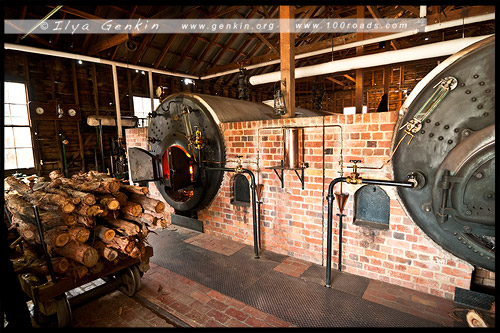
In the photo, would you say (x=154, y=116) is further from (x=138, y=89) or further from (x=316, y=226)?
(x=138, y=89)

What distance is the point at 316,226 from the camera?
350 cm

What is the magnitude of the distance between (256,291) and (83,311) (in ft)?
6.42

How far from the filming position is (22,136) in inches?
297

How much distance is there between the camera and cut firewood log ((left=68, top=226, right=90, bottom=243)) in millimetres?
2520

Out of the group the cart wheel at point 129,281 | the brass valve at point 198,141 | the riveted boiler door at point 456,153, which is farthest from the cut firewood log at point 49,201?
the riveted boiler door at point 456,153

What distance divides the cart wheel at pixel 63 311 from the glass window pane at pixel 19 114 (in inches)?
295

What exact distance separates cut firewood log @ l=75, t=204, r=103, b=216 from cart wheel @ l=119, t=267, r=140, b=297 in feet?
2.90

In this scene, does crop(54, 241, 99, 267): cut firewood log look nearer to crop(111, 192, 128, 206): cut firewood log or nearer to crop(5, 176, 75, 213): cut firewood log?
crop(5, 176, 75, 213): cut firewood log

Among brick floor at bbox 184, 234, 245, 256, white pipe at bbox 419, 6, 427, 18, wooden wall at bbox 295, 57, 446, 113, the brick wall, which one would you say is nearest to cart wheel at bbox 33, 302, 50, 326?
brick floor at bbox 184, 234, 245, 256

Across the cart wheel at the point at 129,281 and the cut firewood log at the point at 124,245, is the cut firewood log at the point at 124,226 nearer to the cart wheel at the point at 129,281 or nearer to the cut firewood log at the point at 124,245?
the cut firewood log at the point at 124,245

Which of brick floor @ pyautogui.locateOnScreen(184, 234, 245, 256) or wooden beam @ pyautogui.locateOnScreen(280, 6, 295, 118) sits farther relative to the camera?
brick floor @ pyautogui.locateOnScreen(184, 234, 245, 256)

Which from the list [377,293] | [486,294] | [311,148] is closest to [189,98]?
[311,148]

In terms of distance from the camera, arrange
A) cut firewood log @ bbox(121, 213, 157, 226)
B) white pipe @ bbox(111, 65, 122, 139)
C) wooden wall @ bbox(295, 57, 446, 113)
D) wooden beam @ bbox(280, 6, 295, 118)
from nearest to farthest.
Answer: cut firewood log @ bbox(121, 213, 157, 226) → wooden beam @ bbox(280, 6, 295, 118) → white pipe @ bbox(111, 65, 122, 139) → wooden wall @ bbox(295, 57, 446, 113)

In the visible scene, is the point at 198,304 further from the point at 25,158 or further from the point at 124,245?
the point at 25,158
